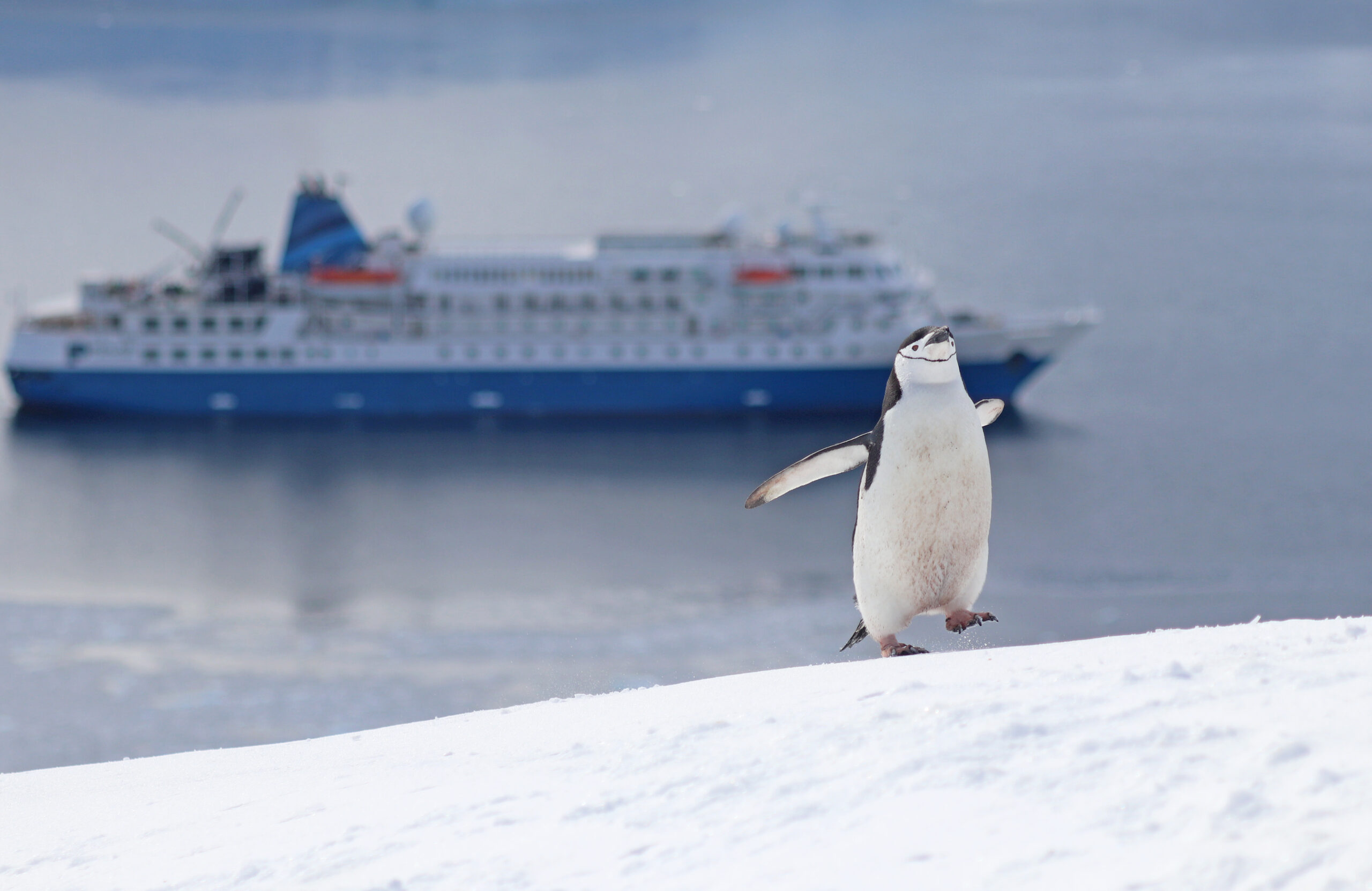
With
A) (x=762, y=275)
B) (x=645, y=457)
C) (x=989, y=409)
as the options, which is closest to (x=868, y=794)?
(x=989, y=409)

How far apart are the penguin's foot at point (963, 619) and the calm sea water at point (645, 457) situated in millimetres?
7448

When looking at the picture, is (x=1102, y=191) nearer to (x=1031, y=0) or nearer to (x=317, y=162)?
(x=317, y=162)

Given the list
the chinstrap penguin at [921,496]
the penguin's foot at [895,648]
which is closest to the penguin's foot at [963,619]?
the chinstrap penguin at [921,496]

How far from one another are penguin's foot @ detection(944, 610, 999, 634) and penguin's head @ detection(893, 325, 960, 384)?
83cm

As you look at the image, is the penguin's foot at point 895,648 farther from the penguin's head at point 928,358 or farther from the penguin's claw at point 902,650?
the penguin's head at point 928,358

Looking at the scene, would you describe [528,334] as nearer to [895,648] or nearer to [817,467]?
[817,467]

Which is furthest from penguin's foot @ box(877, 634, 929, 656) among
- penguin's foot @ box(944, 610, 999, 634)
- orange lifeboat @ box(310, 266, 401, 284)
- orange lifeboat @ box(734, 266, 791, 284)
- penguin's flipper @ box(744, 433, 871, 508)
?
orange lifeboat @ box(310, 266, 401, 284)

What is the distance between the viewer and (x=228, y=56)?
90.4 meters

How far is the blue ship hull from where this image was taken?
24.8m

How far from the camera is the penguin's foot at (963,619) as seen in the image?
4809 mm

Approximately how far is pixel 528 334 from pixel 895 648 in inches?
821

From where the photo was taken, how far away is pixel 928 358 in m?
4.58

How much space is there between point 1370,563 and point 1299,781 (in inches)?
606

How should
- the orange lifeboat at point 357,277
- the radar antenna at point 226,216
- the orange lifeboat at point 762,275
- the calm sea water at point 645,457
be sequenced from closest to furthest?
1. the calm sea water at point 645,457
2. the orange lifeboat at point 762,275
3. the orange lifeboat at point 357,277
4. the radar antenna at point 226,216
